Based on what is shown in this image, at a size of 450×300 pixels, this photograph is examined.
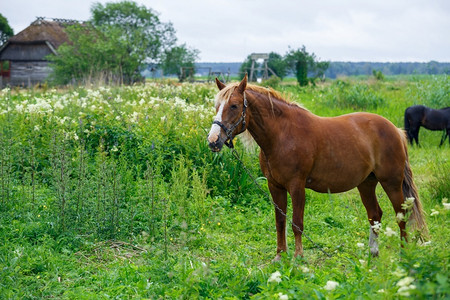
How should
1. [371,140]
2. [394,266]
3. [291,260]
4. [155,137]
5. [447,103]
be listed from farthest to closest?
[447,103]
[155,137]
[371,140]
[291,260]
[394,266]

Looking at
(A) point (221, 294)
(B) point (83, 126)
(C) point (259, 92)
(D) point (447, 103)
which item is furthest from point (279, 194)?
(D) point (447, 103)

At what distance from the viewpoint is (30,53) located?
125 feet

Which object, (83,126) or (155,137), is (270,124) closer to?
(155,137)

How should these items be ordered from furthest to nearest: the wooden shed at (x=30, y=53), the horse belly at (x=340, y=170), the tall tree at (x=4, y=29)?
the tall tree at (x=4, y=29), the wooden shed at (x=30, y=53), the horse belly at (x=340, y=170)

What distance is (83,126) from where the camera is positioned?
823 cm

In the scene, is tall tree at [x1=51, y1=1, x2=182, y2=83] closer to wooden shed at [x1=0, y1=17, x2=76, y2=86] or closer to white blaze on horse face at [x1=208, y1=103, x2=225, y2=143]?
wooden shed at [x1=0, y1=17, x2=76, y2=86]

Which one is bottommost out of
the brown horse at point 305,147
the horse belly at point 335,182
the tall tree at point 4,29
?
the horse belly at point 335,182

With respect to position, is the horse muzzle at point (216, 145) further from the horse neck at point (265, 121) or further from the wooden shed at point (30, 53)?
the wooden shed at point (30, 53)

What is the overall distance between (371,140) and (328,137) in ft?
1.74

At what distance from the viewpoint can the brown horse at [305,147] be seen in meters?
4.59

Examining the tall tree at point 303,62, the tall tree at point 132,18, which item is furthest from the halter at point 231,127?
the tall tree at point 132,18

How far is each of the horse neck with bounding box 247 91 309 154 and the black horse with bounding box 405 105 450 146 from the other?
29.8 ft

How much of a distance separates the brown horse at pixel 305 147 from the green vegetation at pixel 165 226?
1.45 feet

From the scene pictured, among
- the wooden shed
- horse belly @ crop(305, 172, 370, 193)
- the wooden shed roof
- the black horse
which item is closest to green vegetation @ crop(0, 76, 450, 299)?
horse belly @ crop(305, 172, 370, 193)
